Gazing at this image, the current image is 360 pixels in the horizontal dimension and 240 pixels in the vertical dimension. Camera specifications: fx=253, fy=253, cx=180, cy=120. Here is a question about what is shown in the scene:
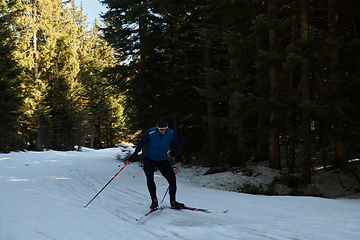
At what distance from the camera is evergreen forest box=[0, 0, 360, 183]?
795 cm

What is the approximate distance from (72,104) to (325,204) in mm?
36009

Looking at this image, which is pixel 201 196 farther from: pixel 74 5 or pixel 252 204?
pixel 74 5

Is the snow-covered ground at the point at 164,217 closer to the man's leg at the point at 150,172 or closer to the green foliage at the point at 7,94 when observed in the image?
the man's leg at the point at 150,172

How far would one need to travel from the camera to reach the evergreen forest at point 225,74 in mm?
7949

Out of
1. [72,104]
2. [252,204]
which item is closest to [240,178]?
[252,204]

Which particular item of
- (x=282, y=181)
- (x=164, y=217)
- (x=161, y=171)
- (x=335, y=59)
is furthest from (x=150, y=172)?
(x=335, y=59)

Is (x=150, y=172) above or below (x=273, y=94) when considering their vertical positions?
below

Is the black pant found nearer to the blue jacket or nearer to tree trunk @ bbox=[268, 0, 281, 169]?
the blue jacket

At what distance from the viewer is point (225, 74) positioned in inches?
384

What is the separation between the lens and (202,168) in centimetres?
1374

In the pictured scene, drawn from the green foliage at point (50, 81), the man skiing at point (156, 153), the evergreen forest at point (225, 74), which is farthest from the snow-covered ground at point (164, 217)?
the green foliage at point (50, 81)

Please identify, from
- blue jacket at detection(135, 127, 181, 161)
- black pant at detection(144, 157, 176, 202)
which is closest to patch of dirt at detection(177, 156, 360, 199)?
black pant at detection(144, 157, 176, 202)

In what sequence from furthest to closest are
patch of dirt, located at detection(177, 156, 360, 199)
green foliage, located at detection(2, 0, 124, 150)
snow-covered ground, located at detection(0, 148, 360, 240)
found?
1. green foliage, located at detection(2, 0, 124, 150)
2. patch of dirt, located at detection(177, 156, 360, 199)
3. snow-covered ground, located at detection(0, 148, 360, 240)

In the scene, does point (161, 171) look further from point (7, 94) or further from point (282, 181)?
point (7, 94)
